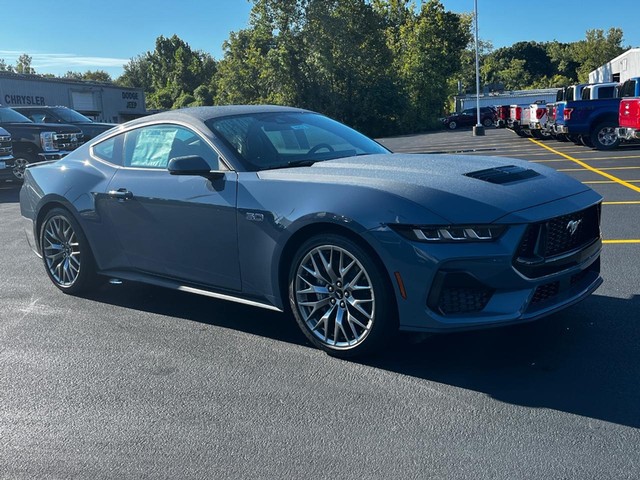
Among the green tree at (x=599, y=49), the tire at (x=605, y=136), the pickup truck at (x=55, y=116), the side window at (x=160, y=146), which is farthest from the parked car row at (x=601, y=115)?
the green tree at (x=599, y=49)

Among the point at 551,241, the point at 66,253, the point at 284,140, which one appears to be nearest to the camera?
the point at 551,241

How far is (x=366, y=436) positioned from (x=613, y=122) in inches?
706

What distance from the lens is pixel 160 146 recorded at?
5141 mm

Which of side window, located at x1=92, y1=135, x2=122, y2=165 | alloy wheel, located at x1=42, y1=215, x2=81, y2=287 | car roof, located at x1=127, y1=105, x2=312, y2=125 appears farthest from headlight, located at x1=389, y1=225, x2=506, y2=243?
alloy wheel, located at x1=42, y1=215, x2=81, y2=287

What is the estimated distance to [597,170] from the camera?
13.9 meters

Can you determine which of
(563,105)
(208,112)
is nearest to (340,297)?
(208,112)

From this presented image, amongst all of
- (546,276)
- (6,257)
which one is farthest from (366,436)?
(6,257)

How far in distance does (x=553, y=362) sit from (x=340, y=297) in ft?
4.21

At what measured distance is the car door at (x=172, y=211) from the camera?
452 centimetres

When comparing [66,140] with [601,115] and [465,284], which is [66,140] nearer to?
[465,284]

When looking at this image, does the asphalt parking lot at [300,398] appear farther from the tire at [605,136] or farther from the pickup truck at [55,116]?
the tire at [605,136]

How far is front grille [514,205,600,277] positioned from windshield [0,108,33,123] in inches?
584

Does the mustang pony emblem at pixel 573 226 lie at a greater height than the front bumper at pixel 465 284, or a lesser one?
greater

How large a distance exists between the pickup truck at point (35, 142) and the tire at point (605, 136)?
1403cm
